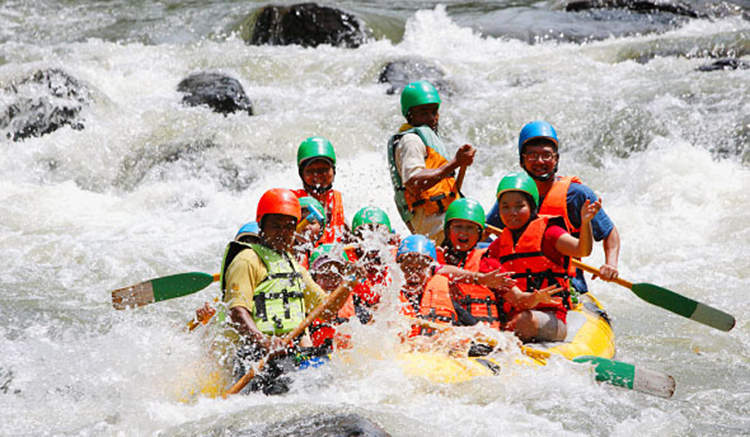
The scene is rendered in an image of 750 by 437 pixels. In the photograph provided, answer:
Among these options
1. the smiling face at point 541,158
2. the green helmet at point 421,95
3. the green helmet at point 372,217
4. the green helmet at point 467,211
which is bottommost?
the green helmet at point 372,217

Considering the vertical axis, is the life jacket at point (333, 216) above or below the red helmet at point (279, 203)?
below

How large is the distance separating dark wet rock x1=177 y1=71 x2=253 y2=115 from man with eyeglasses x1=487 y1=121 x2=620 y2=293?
685 cm

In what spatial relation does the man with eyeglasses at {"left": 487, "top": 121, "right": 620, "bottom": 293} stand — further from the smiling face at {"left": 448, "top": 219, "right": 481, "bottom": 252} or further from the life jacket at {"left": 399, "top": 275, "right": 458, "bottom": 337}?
the life jacket at {"left": 399, "top": 275, "right": 458, "bottom": 337}

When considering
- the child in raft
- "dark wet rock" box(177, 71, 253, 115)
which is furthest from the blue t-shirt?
"dark wet rock" box(177, 71, 253, 115)

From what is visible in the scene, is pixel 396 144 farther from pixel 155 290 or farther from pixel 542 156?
pixel 155 290

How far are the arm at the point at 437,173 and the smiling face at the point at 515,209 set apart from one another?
1.13 ft

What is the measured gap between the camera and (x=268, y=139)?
10.3 meters

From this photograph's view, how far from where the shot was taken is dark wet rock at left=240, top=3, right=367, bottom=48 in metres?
14.4

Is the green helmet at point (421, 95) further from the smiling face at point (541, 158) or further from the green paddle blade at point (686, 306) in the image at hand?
the green paddle blade at point (686, 306)

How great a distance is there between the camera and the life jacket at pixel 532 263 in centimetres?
451

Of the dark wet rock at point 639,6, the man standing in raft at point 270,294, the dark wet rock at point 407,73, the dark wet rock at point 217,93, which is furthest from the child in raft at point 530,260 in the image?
the dark wet rock at point 639,6

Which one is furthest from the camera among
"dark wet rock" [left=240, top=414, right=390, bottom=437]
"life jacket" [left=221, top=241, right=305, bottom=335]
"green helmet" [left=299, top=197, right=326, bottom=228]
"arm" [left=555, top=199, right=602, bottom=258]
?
"green helmet" [left=299, top=197, right=326, bottom=228]

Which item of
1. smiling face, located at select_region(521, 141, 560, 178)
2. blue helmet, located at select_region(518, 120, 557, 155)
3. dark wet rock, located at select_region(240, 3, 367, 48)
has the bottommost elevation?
smiling face, located at select_region(521, 141, 560, 178)

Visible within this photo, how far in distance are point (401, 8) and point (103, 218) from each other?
1047 cm
